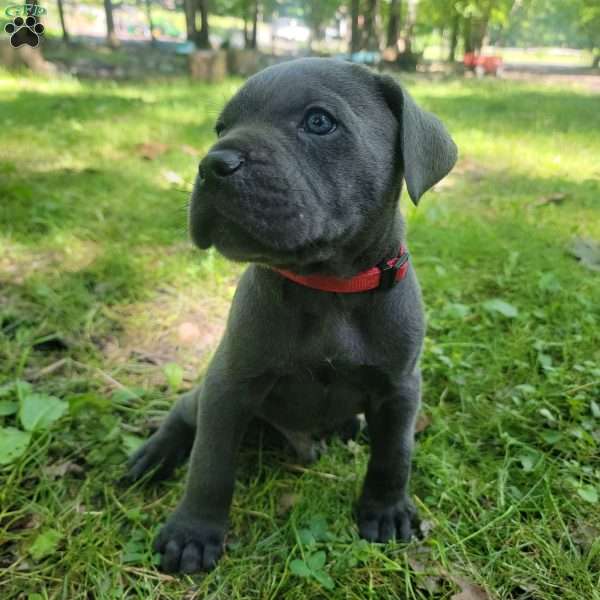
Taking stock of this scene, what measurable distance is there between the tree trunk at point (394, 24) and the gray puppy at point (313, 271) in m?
22.5

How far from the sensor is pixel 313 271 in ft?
6.86

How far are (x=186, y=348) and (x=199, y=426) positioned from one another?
4.31 feet

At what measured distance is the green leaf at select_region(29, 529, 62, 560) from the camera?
7.10 ft

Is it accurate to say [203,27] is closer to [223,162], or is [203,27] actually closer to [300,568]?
[223,162]

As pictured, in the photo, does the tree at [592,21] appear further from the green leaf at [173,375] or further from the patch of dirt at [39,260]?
the green leaf at [173,375]

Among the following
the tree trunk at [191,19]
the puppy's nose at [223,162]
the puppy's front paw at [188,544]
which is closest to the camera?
the puppy's nose at [223,162]

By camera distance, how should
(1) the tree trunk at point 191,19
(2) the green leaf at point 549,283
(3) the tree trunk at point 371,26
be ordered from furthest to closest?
(3) the tree trunk at point 371,26, (1) the tree trunk at point 191,19, (2) the green leaf at point 549,283

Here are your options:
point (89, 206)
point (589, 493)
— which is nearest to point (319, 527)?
point (589, 493)

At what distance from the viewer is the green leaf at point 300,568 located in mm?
2145

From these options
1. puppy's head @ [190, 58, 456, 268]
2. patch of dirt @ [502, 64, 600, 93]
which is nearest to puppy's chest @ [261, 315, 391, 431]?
puppy's head @ [190, 58, 456, 268]

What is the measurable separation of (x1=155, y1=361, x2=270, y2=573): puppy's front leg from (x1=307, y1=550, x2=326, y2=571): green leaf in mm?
349

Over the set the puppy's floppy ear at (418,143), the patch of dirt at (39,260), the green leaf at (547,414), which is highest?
the puppy's floppy ear at (418,143)

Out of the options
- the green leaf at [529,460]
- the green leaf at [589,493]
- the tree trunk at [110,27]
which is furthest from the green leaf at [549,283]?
the tree trunk at [110,27]

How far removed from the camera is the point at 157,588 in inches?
84.7
